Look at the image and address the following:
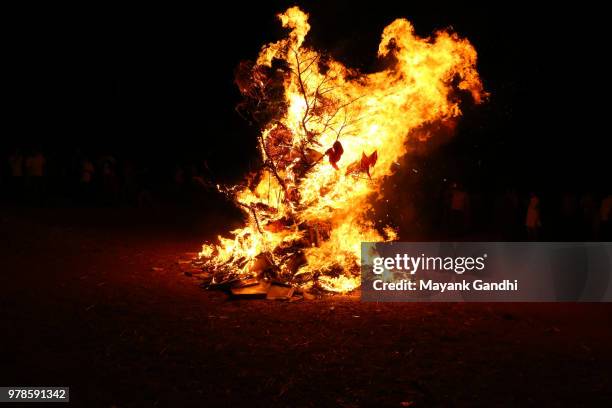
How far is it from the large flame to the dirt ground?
1181mm

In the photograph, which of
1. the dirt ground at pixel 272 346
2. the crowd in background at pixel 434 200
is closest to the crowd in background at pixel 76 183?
the crowd in background at pixel 434 200

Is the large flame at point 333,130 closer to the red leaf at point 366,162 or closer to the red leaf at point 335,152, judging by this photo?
the red leaf at point 366,162

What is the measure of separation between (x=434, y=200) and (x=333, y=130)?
9.41m

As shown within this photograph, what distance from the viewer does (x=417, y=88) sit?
10.5m

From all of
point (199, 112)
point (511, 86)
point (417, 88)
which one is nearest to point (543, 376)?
point (417, 88)

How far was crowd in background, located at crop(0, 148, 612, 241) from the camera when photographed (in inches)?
659

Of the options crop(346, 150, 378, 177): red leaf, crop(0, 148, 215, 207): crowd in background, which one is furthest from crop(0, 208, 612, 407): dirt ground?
crop(0, 148, 215, 207): crowd in background

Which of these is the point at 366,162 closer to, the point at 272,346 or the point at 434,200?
the point at 272,346

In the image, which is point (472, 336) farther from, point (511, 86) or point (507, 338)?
point (511, 86)

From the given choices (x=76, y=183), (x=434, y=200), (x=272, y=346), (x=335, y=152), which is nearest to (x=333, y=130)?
(x=335, y=152)

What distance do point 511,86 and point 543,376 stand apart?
13303mm

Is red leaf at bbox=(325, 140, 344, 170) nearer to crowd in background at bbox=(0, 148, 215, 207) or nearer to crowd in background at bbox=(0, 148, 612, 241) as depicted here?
crowd in background at bbox=(0, 148, 612, 241)

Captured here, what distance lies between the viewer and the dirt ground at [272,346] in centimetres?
594

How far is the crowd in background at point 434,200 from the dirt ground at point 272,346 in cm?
606
